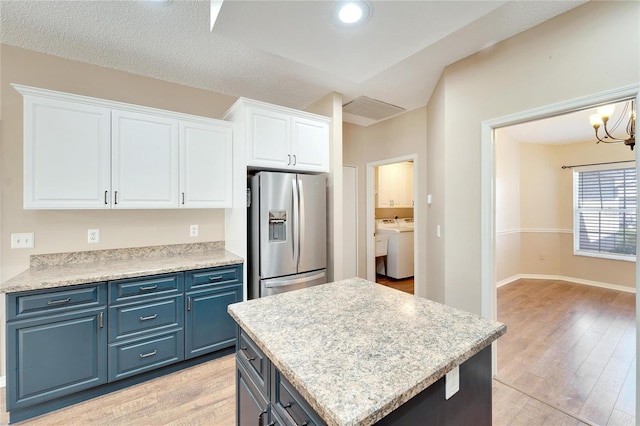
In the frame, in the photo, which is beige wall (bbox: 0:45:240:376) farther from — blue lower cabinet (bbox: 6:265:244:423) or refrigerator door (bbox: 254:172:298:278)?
refrigerator door (bbox: 254:172:298:278)

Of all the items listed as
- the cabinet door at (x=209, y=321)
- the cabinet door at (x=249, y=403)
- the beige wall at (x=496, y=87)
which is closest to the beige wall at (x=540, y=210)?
the beige wall at (x=496, y=87)

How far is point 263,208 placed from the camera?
8.38 ft

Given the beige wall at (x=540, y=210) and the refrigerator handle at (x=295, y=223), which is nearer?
the refrigerator handle at (x=295, y=223)

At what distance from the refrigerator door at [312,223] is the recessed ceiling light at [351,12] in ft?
5.27

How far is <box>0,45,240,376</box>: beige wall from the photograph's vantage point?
7.04ft

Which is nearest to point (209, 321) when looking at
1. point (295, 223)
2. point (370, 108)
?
point (295, 223)

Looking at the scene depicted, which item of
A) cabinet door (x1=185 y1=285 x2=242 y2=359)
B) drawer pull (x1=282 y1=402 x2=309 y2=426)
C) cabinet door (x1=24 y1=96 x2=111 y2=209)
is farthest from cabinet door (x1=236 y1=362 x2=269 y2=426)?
cabinet door (x1=24 y1=96 x2=111 y2=209)

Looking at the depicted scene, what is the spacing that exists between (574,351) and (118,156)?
455 cm

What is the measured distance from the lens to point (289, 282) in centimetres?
265

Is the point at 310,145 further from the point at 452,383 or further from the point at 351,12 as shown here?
the point at 452,383

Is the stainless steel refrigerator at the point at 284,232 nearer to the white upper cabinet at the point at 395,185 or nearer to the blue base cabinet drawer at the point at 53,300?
the blue base cabinet drawer at the point at 53,300

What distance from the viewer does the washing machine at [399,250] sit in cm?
495

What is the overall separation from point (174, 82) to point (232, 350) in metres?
2.81

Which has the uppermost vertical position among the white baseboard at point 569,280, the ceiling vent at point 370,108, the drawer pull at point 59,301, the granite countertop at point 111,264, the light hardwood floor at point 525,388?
the ceiling vent at point 370,108
